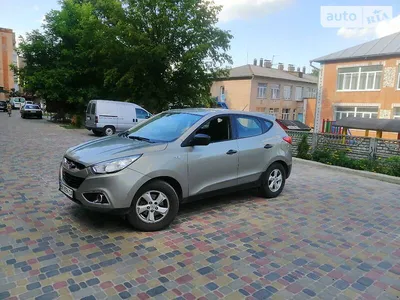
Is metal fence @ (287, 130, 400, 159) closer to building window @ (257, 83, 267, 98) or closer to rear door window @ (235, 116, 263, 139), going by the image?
rear door window @ (235, 116, 263, 139)

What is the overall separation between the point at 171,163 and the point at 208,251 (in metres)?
1.23

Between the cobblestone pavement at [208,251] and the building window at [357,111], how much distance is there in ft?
73.4

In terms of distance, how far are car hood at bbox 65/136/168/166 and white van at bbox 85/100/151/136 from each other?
1105 centimetres

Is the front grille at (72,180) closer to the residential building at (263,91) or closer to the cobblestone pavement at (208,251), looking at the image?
the cobblestone pavement at (208,251)

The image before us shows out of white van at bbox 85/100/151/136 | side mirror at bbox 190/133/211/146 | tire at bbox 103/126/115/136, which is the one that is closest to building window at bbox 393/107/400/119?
white van at bbox 85/100/151/136

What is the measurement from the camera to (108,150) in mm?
4086

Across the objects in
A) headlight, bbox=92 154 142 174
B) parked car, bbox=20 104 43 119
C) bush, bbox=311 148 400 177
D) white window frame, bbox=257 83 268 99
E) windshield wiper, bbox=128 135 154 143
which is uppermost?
white window frame, bbox=257 83 268 99

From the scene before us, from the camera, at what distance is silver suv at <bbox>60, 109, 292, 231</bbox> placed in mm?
3830

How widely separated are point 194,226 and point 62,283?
1.90 m

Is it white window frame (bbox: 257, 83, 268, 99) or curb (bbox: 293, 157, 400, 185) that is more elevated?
white window frame (bbox: 257, 83, 268, 99)

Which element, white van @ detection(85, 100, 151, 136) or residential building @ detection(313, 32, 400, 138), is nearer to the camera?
white van @ detection(85, 100, 151, 136)

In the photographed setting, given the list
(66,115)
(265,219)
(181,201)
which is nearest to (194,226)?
(181,201)

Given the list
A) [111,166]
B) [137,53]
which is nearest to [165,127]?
[111,166]

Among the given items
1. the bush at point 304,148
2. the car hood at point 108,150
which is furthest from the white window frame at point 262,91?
the car hood at point 108,150
